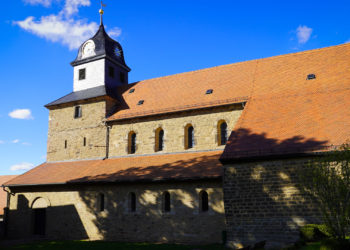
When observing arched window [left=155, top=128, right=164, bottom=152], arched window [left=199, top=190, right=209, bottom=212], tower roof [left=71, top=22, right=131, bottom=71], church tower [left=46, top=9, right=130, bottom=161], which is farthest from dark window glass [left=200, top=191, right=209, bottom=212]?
tower roof [left=71, top=22, right=131, bottom=71]

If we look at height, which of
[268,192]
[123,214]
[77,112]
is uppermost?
[77,112]

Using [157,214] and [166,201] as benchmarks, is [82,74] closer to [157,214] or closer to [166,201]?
[166,201]

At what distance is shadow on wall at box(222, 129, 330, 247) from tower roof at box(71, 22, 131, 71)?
1524cm

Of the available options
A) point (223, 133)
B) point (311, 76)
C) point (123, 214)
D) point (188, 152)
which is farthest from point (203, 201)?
point (311, 76)

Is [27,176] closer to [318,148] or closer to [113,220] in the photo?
[113,220]

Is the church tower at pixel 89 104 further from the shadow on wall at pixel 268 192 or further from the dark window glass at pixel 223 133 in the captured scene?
the shadow on wall at pixel 268 192

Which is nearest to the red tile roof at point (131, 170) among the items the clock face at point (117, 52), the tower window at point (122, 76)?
the tower window at point (122, 76)

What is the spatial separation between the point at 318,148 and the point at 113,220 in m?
10.7

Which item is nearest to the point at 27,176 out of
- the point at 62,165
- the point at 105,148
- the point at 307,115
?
the point at 62,165

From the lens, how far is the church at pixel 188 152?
13.1 m

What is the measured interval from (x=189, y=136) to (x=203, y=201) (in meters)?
4.89

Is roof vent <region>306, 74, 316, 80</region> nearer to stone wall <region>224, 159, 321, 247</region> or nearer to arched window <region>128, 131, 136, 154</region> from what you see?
stone wall <region>224, 159, 321, 247</region>

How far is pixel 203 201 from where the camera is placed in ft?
51.2

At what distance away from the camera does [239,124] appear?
1576cm
